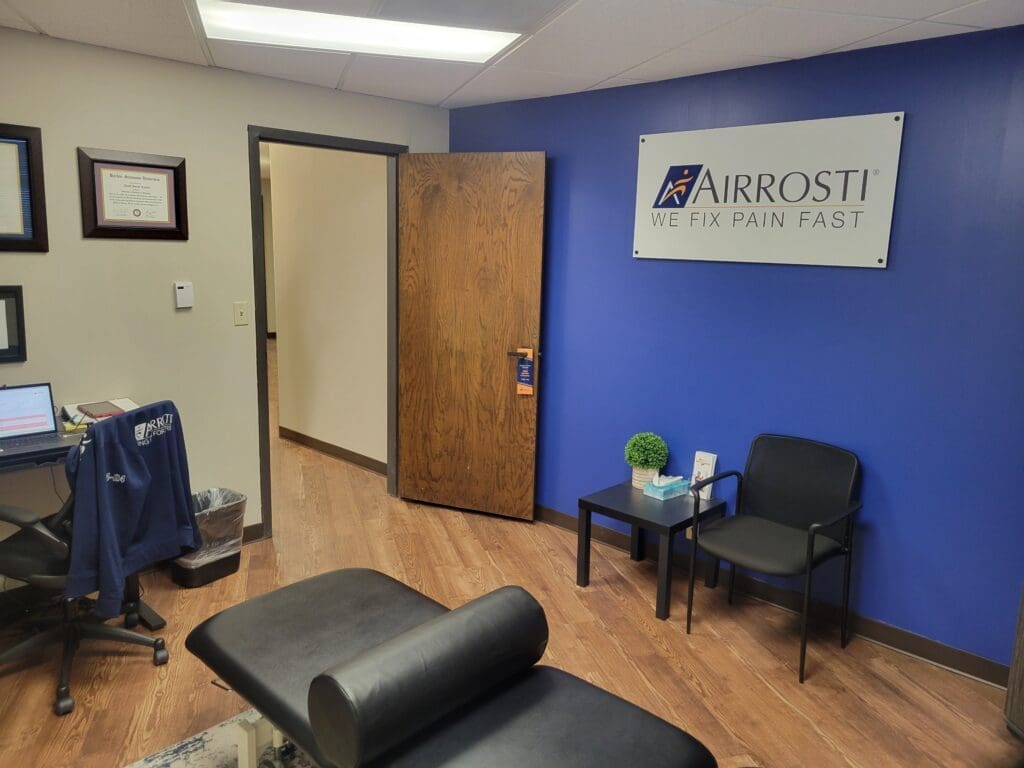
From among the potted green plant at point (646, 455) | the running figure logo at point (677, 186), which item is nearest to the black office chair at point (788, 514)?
the potted green plant at point (646, 455)

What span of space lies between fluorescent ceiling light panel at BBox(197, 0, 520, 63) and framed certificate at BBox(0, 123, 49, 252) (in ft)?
2.42

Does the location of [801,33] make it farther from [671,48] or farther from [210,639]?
[210,639]

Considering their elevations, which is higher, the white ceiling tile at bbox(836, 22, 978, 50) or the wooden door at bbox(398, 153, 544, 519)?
the white ceiling tile at bbox(836, 22, 978, 50)

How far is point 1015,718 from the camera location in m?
2.00

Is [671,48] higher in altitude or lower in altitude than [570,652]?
higher

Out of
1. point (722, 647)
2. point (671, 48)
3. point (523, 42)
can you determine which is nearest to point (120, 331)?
point (523, 42)

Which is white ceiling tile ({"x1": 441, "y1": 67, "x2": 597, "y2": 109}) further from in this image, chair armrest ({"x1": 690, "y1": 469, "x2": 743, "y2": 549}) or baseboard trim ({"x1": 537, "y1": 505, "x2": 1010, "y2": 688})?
baseboard trim ({"x1": 537, "y1": 505, "x2": 1010, "y2": 688})

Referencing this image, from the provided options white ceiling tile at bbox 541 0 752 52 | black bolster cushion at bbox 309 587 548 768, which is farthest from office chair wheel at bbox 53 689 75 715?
white ceiling tile at bbox 541 0 752 52

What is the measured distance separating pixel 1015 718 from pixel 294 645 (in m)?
1.95

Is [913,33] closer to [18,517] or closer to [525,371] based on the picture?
[525,371]

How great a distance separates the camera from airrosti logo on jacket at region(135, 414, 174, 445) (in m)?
2.17

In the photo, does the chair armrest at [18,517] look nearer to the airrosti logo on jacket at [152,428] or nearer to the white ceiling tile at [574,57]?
the airrosti logo on jacket at [152,428]

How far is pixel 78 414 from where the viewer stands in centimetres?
259

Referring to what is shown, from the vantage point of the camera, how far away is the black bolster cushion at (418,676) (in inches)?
51.8
